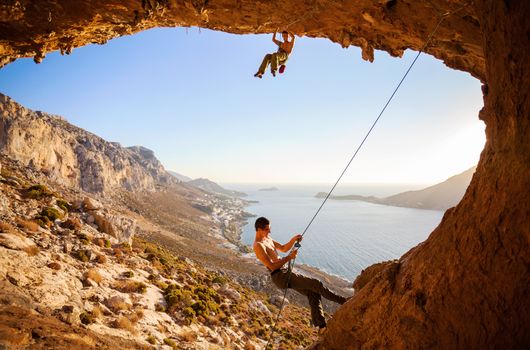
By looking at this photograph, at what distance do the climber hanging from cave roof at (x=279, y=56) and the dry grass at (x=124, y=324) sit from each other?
10.6 m

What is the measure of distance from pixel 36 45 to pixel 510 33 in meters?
12.0

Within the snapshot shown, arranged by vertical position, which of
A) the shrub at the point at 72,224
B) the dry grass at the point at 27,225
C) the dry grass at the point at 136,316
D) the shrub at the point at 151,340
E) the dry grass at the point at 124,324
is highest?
the dry grass at the point at 27,225

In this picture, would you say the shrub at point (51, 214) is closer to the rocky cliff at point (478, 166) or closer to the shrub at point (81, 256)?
the shrub at point (81, 256)

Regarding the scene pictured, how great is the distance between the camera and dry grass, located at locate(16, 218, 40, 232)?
1306cm

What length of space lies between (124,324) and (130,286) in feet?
12.5

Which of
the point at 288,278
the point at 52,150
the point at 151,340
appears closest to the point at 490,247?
the point at 288,278

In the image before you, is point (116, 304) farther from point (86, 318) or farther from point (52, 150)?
point (52, 150)

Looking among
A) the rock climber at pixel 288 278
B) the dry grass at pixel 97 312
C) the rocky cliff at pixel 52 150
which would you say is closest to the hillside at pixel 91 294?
the dry grass at pixel 97 312

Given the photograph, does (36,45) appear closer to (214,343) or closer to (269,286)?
(214,343)

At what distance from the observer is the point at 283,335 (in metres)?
25.1

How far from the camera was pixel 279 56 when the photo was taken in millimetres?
7840

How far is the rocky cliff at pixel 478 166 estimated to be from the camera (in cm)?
355

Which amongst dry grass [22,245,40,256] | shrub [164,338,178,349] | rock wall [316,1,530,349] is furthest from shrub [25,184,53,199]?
rock wall [316,1,530,349]

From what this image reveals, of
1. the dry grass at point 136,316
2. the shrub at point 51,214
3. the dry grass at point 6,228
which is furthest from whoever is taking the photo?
the shrub at point 51,214
